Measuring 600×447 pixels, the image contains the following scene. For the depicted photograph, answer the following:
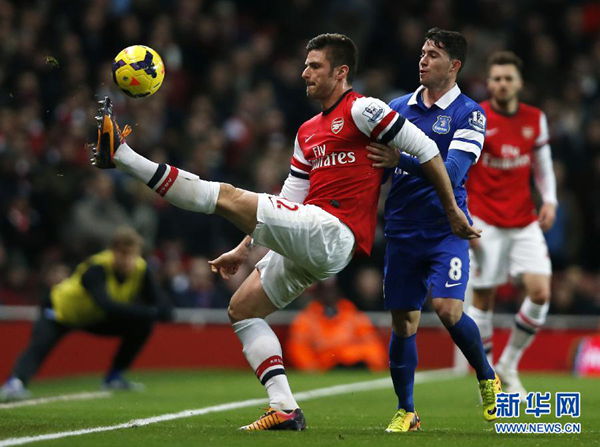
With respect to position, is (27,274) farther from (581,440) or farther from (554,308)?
(581,440)

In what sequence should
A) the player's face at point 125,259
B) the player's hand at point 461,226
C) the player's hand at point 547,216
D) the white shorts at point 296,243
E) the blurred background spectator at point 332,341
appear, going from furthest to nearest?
the blurred background spectator at point 332,341 < the player's face at point 125,259 < the player's hand at point 547,216 < the player's hand at point 461,226 < the white shorts at point 296,243

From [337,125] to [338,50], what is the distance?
502 mm

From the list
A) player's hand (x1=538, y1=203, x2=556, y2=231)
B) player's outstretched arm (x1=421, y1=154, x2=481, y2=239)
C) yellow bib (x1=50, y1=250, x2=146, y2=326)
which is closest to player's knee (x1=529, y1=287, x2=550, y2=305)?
player's hand (x1=538, y1=203, x2=556, y2=231)

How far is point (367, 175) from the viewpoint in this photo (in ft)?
23.6

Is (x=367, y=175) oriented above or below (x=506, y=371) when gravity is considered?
above

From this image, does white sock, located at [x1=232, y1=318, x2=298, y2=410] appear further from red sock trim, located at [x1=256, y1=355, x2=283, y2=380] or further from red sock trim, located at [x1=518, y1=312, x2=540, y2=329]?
red sock trim, located at [x1=518, y1=312, x2=540, y2=329]

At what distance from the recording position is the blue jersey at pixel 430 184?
748cm

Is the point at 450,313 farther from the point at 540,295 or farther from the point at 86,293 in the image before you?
the point at 86,293

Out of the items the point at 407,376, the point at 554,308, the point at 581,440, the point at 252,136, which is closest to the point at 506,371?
the point at 407,376

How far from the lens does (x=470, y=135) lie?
7.40 metres

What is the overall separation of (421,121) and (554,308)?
9.16m

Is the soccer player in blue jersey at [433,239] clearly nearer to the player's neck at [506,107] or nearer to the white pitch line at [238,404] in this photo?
the white pitch line at [238,404]

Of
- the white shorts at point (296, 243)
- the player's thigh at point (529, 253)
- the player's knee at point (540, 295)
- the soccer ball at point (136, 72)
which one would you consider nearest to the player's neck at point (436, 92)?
the white shorts at point (296, 243)

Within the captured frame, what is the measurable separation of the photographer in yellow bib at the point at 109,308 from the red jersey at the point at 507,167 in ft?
12.8
